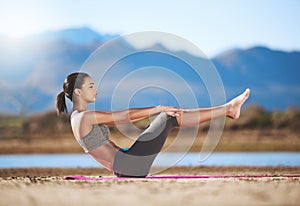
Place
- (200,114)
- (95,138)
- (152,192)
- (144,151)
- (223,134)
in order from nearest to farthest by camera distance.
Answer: (152,192) → (95,138) → (144,151) → (200,114) → (223,134)

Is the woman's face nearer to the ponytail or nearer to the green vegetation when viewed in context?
the ponytail

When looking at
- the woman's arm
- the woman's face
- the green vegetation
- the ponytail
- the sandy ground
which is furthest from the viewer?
the green vegetation

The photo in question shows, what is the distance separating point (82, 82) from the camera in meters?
6.52

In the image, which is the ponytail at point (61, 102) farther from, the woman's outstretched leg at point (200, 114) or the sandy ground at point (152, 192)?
the woman's outstretched leg at point (200, 114)

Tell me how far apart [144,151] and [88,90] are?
3.09 feet

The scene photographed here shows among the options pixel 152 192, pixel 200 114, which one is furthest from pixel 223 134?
pixel 152 192

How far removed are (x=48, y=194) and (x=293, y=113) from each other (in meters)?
22.9

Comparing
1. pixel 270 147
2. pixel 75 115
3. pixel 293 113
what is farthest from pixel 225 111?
pixel 293 113

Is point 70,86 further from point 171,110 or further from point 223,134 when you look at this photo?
point 223,134

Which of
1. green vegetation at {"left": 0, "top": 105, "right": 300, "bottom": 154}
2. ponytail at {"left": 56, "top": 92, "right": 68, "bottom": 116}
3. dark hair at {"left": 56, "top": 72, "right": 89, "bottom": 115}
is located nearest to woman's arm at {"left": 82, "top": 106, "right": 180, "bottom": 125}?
dark hair at {"left": 56, "top": 72, "right": 89, "bottom": 115}

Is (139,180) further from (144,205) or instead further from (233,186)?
(144,205)

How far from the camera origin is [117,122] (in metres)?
6.45

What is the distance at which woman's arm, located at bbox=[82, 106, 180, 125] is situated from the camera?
632 cm

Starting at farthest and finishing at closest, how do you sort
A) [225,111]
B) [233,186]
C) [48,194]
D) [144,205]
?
1. [225,111]
2. [233,186]
3. [48,194]
4. [144,205]
